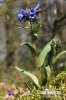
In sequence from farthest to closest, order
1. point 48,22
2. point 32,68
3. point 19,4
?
point 19,4 → point 32,68 → point 48,22

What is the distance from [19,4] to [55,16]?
2.77m

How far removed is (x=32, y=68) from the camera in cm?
1139

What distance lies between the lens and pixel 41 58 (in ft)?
13.2

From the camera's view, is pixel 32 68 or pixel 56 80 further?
pixel 32 68

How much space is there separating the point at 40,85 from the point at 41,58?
296 millimetres

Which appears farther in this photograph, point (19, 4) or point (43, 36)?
point (19, 4)

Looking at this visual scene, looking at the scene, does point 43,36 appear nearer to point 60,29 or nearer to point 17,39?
point 60,29

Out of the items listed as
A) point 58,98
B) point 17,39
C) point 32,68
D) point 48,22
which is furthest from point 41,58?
point 17,39

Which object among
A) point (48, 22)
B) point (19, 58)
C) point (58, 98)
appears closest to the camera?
point (58, 98)

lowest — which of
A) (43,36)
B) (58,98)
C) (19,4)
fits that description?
(58,98)

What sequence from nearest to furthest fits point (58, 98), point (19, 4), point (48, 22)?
point (58, 98)
point (48, 22)
point (19, 4)

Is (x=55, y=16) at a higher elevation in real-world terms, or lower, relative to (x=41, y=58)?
higher

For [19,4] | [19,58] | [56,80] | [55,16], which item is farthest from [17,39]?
[56,80]

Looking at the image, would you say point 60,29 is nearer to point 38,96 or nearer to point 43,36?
point 43,36
